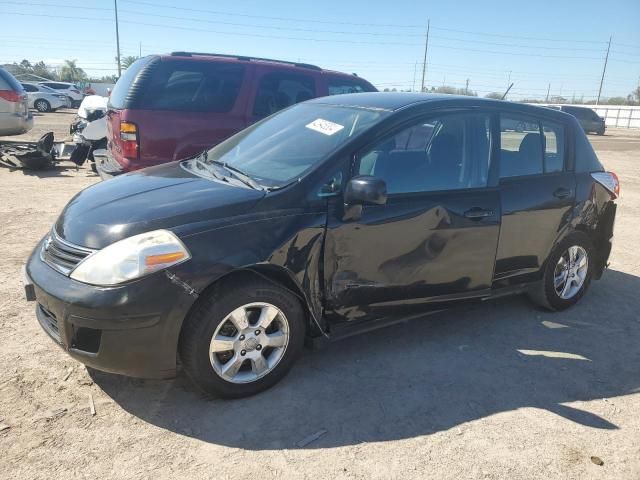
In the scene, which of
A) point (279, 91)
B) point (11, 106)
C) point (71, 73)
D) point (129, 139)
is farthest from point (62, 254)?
point (71, 73)

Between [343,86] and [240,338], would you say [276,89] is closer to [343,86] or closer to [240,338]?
[343,86]

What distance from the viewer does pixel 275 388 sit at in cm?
302

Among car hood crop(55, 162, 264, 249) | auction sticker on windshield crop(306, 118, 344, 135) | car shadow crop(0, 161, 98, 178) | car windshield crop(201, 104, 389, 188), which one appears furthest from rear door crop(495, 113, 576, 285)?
car shadow crop(0, 161, 98, 178)

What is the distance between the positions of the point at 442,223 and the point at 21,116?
11.1m

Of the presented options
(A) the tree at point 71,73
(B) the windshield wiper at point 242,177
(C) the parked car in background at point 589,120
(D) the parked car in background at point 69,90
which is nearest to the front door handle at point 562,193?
(B) the windshield wiper at point 242,177

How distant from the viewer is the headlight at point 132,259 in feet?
8.21

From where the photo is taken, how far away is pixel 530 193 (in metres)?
3.83

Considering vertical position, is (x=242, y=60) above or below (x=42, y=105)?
above

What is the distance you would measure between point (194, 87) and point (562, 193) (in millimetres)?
4140

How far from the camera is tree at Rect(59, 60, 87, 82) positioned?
70.4m

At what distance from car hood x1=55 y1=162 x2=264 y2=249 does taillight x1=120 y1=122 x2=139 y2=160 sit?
94.6 inches

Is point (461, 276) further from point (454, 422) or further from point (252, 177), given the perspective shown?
point (252, 177)

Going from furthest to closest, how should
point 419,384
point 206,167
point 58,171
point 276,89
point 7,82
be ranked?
point 7,82
point 58,171
point 276,89
point 206,167
point 419,384

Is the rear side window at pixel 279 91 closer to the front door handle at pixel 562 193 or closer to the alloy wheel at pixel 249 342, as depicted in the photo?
the front door handle at pixel 562 193
